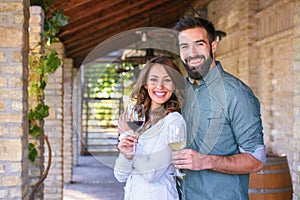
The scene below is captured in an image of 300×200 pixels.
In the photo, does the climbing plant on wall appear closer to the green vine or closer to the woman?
the green vine

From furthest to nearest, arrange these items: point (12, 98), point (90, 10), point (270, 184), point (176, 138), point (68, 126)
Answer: point (68, 126) < point (90, 10) < point (270, 184) < point (12, 98) < point (176, 138)

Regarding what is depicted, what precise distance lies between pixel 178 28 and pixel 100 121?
51 cm

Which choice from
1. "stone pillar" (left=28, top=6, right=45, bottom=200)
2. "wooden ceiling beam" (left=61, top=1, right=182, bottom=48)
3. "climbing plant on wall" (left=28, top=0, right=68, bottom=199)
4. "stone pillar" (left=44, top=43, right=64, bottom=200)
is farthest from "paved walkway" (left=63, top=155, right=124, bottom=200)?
"wooden ceiling beam" (left=61, top=1, right=182, bottom=48)

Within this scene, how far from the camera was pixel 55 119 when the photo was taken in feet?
20.8

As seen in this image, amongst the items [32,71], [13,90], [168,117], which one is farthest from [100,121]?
[32,71]

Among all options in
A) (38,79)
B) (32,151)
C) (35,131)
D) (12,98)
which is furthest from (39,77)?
(12,98)

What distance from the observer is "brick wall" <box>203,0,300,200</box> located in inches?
177

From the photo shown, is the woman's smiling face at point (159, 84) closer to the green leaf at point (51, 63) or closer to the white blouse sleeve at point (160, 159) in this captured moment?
the white blouse sleeve at point (160, 159)

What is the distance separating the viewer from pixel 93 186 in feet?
26.6

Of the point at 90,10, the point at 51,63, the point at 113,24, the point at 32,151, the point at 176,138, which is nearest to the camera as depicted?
the point at 176,138

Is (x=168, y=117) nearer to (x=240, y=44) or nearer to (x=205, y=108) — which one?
(x=205, y=108)

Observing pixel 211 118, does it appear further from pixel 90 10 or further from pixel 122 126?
pixel 90 10

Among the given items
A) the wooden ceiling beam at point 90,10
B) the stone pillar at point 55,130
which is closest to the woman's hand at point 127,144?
the wooden ceiling beam at point 90,10

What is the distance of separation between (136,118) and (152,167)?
204mm
